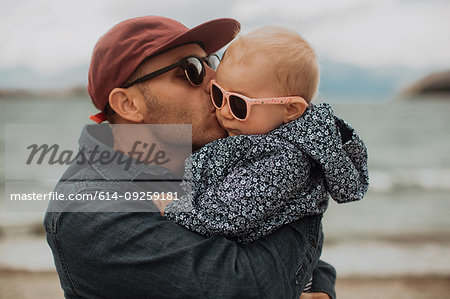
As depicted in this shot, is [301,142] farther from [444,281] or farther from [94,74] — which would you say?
[444,281]

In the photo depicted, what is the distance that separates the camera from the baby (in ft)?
5.61

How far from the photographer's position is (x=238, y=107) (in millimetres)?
2008

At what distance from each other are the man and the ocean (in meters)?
4.86

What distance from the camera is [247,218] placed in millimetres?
1672

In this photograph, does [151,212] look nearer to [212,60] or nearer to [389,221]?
[212,60]

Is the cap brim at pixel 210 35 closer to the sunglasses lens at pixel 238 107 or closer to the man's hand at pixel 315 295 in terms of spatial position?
the sunglasses lens at pixel 238 107

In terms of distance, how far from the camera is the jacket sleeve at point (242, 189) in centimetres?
169

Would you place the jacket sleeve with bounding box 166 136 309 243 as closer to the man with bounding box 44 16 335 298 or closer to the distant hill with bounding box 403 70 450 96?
the man with bounding box 44 16 335 298

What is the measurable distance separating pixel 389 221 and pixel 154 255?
900 centimetres

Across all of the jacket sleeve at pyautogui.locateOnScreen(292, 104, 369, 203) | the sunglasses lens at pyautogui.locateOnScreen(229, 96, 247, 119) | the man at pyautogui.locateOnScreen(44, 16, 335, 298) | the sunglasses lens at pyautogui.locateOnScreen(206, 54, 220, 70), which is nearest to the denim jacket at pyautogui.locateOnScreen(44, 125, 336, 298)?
the man at pyautogui.locateOnScreen(44, 16, 335, 298)

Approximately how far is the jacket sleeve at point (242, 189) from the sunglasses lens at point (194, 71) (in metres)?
0.57

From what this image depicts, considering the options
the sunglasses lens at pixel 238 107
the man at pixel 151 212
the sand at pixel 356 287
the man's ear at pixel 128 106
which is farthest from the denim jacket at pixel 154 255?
the sand at pixel 356 287

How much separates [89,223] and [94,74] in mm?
905

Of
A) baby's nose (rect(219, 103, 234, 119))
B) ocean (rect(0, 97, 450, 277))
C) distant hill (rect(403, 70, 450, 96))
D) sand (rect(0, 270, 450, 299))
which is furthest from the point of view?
distant hill (rect(403, 70, 450, 96))
